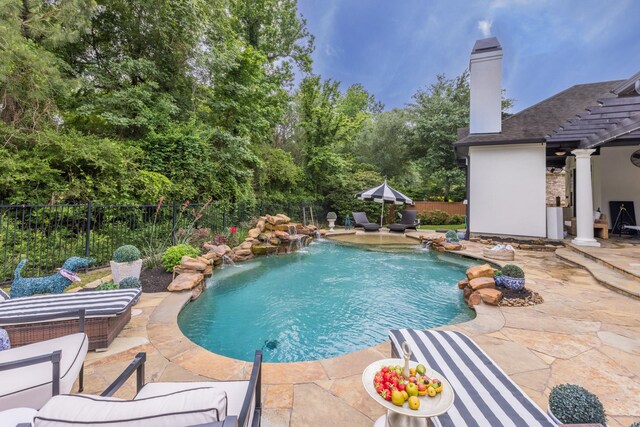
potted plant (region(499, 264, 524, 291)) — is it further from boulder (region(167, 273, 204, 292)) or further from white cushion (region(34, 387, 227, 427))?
boulder (region(167, 273, 204, 292))

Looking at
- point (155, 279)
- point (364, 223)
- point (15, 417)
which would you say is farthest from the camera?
point (364, 223)

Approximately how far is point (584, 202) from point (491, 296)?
Answer: 604 cm

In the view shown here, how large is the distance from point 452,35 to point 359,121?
12320mm

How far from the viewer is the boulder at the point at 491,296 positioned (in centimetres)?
375

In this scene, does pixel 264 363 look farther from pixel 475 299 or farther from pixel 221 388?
pixel 475 299

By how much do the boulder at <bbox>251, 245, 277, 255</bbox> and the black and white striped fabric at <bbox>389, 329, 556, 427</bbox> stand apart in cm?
603

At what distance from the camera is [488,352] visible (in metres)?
2.52

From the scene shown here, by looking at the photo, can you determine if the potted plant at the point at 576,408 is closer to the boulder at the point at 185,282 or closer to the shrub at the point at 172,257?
the boulder at the point at 185,282

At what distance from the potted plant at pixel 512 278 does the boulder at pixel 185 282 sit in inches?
194

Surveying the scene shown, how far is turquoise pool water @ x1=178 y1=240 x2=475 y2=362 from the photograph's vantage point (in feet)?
10.4

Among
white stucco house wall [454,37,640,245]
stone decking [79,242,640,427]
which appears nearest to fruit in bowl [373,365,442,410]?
stone decking [79,242,640,427]

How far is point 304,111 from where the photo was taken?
50.1 ft

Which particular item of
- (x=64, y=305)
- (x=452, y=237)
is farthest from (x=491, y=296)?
(x=452, y=237)

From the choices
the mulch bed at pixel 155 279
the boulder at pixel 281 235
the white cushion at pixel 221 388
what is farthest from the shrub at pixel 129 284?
the boulder at pixel 281 235
